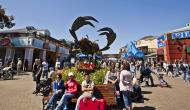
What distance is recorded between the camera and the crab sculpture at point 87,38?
12.8m

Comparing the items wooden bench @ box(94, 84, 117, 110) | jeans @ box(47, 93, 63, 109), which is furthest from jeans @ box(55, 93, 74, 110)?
wooden bench @ box(94, 84, 117, 110)

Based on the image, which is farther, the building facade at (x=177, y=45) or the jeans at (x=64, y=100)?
the building facade at (x=177, y=45)

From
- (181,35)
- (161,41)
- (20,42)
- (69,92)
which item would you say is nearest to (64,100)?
(69,92)

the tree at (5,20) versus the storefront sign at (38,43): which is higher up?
the tree at (5,20)

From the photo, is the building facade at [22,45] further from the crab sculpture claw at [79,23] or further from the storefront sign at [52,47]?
the crab sculpture claw at [79,23]

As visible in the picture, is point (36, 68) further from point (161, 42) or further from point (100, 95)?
point (161, 42)

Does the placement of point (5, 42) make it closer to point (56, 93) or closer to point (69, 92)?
point (56, 93)

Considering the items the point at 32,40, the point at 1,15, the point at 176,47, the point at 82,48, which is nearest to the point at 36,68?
the point at 82,48

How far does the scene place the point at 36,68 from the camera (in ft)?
48.6

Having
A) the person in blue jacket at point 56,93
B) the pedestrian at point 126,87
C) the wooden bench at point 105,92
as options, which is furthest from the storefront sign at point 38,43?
the pedestrian at point 126,87

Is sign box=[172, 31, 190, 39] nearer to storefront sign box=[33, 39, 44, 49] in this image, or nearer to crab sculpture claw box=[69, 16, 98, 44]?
storefront sign box=[33, 39, 44, 49]

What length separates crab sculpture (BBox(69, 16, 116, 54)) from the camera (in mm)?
12836

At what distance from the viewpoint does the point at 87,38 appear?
13719 millimetres

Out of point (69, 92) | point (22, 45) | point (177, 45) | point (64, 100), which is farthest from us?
point (177, 45)
